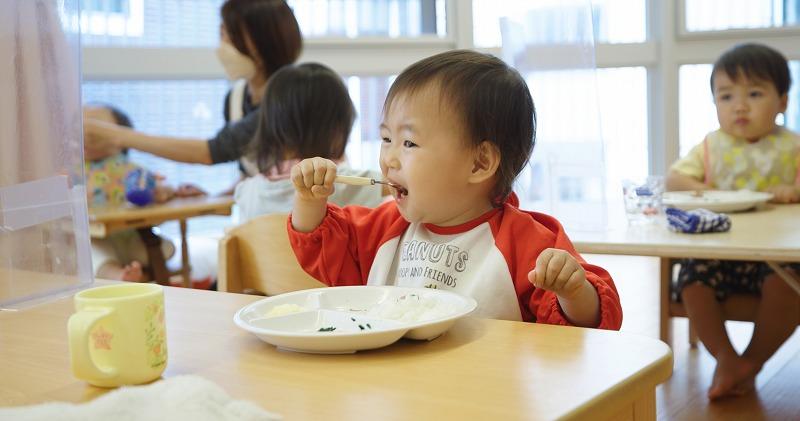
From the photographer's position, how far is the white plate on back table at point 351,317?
849 mm

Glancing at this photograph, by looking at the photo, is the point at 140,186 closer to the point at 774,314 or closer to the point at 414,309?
the point at 774,314

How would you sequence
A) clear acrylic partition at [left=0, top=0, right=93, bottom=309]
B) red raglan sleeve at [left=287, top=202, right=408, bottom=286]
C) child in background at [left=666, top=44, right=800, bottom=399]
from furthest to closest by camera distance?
child in background at [left=666, top=44, right=800, bottom=399]
red raglan sleeve at [left=287, top=202, right=408, bottom=286]
clear acrylic partition at [left=0, top=0, right=93, bottom=309]

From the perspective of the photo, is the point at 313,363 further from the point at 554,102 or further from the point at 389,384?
the point at 554,102

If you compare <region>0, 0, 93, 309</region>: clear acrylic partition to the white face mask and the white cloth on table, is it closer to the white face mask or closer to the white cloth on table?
the white cloth on table

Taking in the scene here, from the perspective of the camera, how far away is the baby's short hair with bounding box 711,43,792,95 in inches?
102

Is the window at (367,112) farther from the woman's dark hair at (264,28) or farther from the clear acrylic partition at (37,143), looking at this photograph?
the clear acrylic partition at (37,143)

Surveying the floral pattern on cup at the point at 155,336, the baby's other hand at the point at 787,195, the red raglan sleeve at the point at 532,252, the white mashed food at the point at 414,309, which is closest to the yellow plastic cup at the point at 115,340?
the floral pattern on cup at the point at 155,336

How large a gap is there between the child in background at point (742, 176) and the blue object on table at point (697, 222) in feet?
2.01

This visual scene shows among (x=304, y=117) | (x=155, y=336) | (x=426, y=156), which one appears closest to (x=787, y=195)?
(x=304, y=117)

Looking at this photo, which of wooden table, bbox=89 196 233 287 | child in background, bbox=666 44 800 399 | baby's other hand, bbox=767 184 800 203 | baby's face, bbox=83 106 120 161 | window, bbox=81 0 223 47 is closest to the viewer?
baby's other hand, bbox=767 184 800 203

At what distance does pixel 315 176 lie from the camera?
1224mm

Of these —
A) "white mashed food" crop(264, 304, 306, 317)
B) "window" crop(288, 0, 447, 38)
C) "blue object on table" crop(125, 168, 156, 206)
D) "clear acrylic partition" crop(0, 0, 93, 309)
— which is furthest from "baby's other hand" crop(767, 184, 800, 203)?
"window" crop(288, 0, 447, 38)

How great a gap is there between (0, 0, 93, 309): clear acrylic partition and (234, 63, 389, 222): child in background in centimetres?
116

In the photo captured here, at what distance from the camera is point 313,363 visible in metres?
0.84
